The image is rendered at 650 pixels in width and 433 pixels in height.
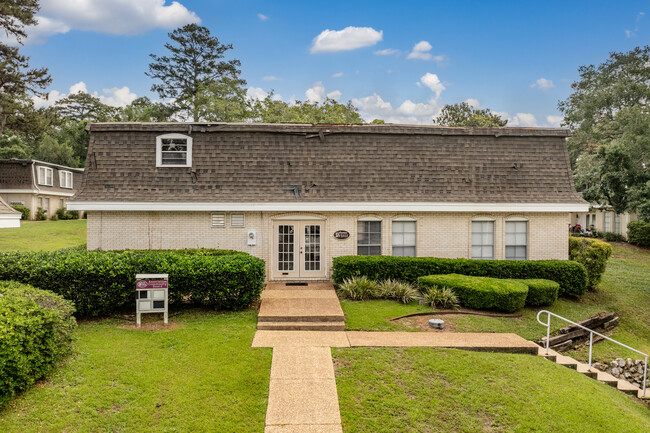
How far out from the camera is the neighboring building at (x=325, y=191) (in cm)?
1362

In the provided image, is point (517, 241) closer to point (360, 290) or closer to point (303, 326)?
point (360, 290)

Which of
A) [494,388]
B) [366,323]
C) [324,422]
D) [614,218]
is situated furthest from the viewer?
[614,218]

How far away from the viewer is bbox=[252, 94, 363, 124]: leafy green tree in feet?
116

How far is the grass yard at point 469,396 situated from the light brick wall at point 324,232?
660cm

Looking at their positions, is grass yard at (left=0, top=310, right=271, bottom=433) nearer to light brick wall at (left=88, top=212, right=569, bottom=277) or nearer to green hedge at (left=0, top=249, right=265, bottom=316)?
green hedge at (left=0, top=249, right=265, bottom=316)

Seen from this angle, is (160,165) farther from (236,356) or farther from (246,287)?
(236,356)

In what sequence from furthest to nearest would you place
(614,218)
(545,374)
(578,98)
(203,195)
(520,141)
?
(578,98), (614,218), (520,141), (203,195), (545,374)

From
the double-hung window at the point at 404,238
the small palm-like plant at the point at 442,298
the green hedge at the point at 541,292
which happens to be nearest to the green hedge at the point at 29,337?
the small palm-like plant at the point at 442,298

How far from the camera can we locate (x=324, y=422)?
5609mm

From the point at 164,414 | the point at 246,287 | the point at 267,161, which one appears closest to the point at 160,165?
the point at 267,161

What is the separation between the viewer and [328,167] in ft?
47.1

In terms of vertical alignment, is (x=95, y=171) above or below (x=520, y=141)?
below

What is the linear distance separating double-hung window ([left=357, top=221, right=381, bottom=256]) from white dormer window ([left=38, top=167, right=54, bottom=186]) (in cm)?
2993

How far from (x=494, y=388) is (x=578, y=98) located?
159ft
